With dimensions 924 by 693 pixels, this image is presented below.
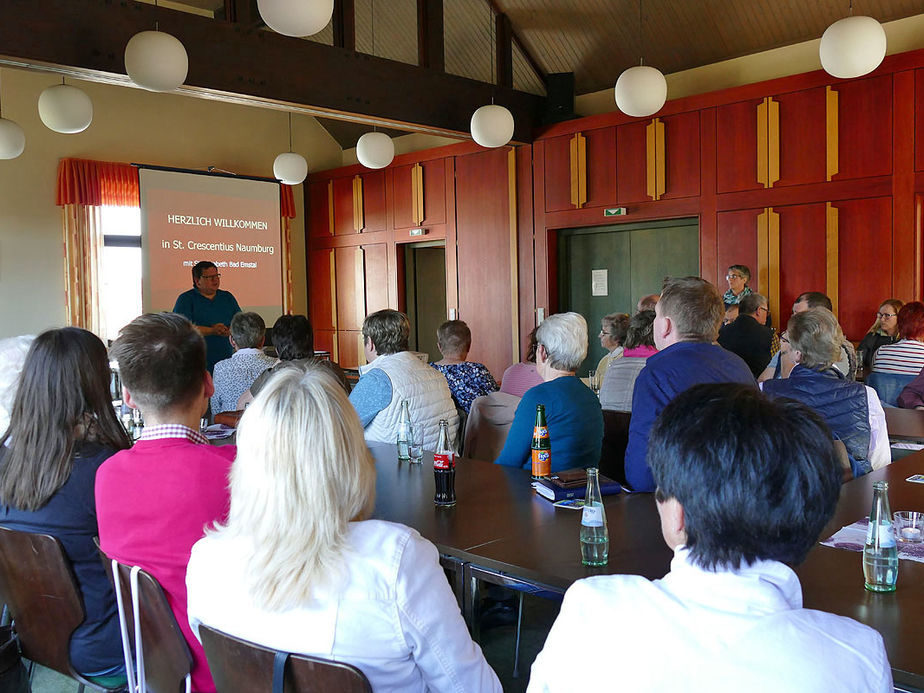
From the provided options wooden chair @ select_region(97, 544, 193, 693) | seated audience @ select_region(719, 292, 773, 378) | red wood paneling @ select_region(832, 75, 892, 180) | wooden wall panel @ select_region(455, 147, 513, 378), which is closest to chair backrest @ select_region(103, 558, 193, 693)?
wooden chair @ select_region(97, 544, 193, 693)

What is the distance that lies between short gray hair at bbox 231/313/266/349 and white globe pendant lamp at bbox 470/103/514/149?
223 cm

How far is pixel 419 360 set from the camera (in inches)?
151

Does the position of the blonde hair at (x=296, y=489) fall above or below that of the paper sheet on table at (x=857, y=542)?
above

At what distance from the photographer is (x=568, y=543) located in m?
2.07

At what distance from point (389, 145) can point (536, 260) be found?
Answer: 7.52 ft

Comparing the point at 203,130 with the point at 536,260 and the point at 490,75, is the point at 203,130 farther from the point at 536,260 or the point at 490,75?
the point at 536,260

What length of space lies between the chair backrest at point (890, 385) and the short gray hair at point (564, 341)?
2.78 m

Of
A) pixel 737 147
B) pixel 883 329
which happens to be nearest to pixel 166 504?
pixel 883 329

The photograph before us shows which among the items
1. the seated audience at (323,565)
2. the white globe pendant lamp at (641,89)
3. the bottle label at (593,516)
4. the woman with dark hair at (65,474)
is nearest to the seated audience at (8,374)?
the woman with dark hair at (65,474)

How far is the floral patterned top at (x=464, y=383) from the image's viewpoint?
4449mm

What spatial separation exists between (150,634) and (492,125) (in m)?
4.72

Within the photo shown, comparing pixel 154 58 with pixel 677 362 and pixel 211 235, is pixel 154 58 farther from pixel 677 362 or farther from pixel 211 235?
pixel 211 235

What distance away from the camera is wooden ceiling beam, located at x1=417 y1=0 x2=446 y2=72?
7.04 meters

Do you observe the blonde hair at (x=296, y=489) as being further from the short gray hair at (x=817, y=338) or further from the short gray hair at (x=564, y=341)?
the short gray hair at (x=817, y=338)
